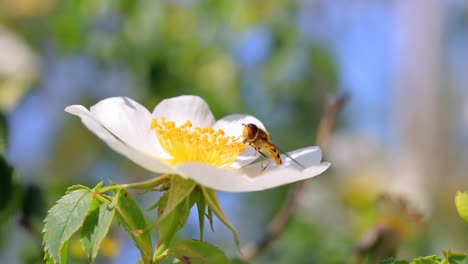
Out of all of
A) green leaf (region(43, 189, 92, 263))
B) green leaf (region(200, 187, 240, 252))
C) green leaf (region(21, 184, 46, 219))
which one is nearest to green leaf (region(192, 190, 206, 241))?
green leaf (region(200, 187, 240, 252))

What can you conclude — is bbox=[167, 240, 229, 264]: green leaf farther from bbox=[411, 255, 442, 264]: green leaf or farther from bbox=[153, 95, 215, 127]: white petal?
bbox=[153, 95, 215, 127]: white petal

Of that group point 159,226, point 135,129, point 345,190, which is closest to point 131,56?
point 345,190

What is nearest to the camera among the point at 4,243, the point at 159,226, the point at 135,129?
the point at 159,226

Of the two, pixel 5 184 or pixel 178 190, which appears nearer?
pixel 178 190

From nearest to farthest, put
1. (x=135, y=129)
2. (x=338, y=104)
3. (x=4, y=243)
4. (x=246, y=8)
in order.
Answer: (x=135, y=129) → (x=338, y=104) → (x=4, y=243) → (x=246, y=8)

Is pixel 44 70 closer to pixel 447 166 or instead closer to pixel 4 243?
pixel 4 243

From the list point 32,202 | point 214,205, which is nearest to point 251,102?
point 32,202

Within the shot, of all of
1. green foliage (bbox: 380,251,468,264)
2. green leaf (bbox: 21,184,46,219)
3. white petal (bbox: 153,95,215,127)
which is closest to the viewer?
green foliage (bbox: 380,251,468,264)

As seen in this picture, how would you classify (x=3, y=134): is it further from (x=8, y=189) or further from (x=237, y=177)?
(x=237, y=177)
